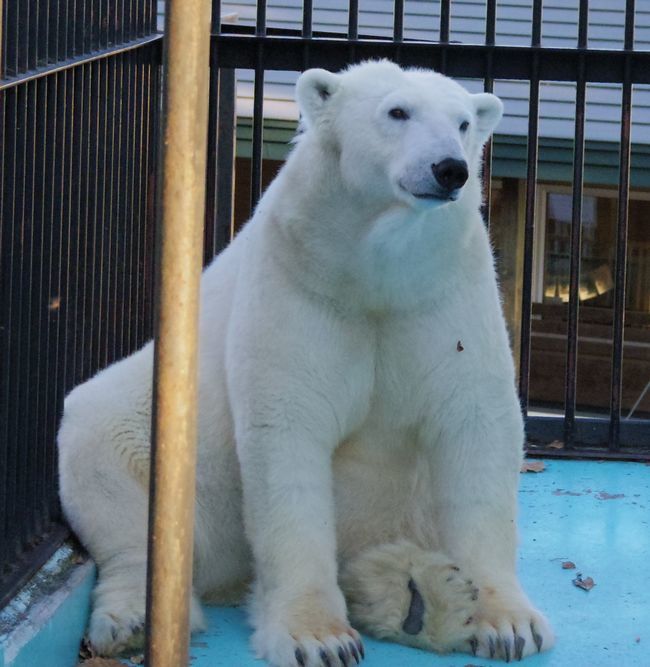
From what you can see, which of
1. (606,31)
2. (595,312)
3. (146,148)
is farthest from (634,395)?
(146,148)

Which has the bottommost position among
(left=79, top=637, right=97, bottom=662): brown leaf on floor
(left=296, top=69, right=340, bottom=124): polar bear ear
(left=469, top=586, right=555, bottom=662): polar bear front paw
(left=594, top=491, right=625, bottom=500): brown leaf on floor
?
(left=79, top=637, right=97, bottom=662): brown leaf on floor

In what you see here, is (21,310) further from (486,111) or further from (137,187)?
(137,187)

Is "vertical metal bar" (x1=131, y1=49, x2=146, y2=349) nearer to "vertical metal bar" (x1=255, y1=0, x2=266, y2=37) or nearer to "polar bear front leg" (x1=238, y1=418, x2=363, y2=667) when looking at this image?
"vertical metal bar" (x1=255, y1=0, x2=266, y2=37)

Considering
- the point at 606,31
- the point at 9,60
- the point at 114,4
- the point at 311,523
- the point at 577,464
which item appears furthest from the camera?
the point at 606,31

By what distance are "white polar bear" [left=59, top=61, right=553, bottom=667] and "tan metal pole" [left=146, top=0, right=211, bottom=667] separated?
5.08 ft

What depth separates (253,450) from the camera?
3.25 metres

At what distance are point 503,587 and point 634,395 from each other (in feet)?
30.2

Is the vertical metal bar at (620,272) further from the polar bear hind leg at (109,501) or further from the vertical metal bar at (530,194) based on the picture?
the polar bear hind leg at (109,501)

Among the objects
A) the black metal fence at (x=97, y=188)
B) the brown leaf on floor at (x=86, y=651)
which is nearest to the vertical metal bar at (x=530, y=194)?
the black metal fence at (x=97, y=188)

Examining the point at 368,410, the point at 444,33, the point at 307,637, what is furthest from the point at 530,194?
the point at 307,637

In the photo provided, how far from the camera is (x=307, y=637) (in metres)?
2.98

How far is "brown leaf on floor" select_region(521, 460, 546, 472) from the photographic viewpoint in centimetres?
504

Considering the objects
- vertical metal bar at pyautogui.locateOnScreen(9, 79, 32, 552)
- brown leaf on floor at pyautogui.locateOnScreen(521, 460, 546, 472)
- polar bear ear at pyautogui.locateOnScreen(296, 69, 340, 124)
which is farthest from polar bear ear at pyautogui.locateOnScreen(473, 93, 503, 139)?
brown leaf on floor at pyautogui.locateOnScreen(521, 460, 546, 472)

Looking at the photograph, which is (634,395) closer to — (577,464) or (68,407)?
(577,464)
